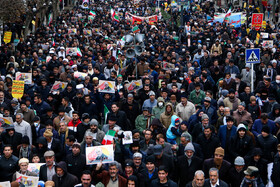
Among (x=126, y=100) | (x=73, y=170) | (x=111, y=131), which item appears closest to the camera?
(x=73, y=170)

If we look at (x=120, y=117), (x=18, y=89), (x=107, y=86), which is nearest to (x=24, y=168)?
(x=120, y=117)

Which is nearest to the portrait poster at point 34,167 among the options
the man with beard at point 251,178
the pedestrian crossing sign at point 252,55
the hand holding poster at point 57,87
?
the man with beard at point 251,178

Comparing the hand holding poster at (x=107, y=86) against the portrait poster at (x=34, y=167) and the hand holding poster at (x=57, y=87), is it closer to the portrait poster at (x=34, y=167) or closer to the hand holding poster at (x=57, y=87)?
the hand holding poster at (x=57, y=87)

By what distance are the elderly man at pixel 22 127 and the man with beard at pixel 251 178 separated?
508 centimetres

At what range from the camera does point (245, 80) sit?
54.2 feet

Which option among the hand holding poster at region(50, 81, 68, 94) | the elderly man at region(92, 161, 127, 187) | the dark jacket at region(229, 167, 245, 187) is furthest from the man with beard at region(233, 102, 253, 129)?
the hand holding poster at region(50, 81, 68, 94)

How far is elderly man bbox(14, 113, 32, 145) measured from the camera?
1176cm

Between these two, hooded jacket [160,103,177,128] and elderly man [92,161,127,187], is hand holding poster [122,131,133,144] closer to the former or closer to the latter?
elderly man [92,161,127,187]

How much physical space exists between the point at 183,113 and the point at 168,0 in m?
45.7

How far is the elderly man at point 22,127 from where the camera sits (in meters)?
11.8

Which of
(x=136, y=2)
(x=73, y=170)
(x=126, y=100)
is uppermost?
(x=136, y=2)

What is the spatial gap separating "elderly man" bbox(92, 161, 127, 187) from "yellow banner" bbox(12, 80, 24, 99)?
5.71m

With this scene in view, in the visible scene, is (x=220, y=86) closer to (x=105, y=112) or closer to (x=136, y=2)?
(x=105, y=112)

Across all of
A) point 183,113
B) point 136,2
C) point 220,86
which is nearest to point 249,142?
point 183,113
